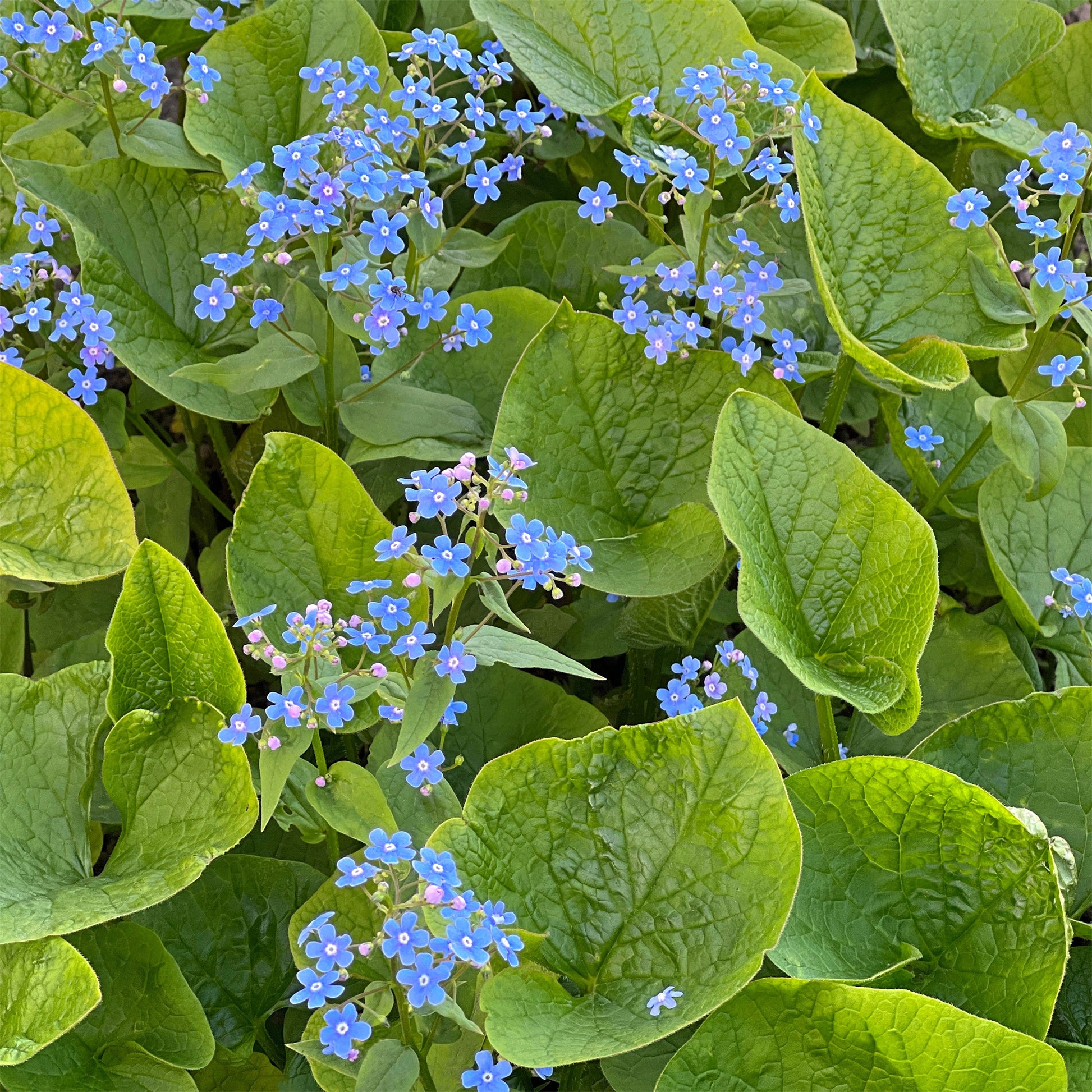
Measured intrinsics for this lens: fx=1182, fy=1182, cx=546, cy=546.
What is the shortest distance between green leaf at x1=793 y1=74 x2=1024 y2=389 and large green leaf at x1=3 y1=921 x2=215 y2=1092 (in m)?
1.47

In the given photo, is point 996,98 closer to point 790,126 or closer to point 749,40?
point 749,40

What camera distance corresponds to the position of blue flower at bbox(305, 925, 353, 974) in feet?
3.88

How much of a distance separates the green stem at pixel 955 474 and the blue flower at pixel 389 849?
→ 1185 millimetres

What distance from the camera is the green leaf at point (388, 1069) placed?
1.24 meters

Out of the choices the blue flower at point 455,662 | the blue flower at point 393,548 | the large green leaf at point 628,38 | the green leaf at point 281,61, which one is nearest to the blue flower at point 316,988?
the blue flower at point 455,662

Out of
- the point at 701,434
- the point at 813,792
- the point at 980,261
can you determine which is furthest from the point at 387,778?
the point at 980,261

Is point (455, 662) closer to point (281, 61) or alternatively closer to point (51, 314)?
point (51, 314)

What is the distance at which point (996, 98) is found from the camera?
2.54 metres

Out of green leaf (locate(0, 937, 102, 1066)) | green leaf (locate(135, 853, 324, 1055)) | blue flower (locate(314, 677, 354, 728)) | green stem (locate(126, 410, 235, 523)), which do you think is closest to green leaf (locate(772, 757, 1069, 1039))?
blue flower (locate(314, 677, 354, 728))

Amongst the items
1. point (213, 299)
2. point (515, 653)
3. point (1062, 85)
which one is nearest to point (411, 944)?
point (515, 653)

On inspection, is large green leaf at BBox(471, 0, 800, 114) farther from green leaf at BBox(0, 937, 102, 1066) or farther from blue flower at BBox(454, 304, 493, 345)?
green leaf at BBox(0, 937, 102, 1066)

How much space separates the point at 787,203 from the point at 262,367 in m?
0.89

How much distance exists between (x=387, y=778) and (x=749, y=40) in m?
1.55

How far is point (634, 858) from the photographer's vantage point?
150 cm
